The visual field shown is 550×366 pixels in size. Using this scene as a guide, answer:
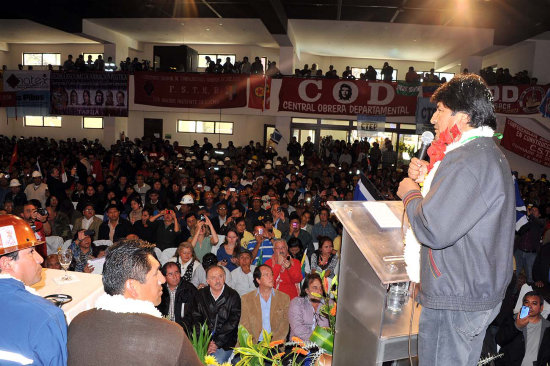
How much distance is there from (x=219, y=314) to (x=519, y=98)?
11.5 meters

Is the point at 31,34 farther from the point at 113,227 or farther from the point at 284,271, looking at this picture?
the point at 284,271

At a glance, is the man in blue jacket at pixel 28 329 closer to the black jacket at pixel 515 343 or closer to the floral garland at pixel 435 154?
the floral garland at pixel 435 154

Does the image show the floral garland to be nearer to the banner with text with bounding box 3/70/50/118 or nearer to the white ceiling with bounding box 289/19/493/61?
the white ceiling with bounding box 289/19/493/61

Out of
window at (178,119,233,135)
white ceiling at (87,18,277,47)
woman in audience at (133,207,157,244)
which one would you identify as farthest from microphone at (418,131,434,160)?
window at (178,119,233,135)

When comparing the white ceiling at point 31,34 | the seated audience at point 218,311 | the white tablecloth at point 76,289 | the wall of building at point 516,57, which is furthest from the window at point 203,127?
the white tablecloth at point 76,289

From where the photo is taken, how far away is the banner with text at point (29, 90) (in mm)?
14891

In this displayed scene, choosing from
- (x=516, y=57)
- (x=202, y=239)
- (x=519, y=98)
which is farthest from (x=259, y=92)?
(x=516, y=57)

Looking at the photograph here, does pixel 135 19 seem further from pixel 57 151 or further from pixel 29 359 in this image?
pixel 29 359

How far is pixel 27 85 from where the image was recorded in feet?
49.3

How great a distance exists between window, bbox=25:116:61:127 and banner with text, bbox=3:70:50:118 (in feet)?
18.3

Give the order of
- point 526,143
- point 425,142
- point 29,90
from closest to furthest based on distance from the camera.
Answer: point 425,142 < point 526,143 < point 29,90

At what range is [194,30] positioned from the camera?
16.6 meters

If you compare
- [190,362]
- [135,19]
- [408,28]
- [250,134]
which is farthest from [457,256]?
[250,134]

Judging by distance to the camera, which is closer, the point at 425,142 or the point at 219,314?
the point at 425,142
